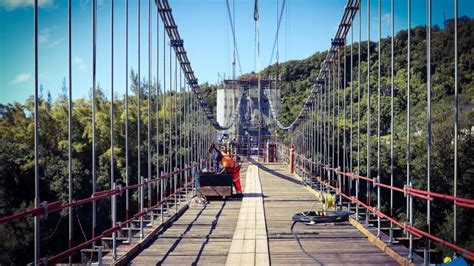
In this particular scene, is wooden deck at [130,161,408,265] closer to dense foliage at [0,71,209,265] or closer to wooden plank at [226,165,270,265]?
wooden plank at [226,165,270,265]

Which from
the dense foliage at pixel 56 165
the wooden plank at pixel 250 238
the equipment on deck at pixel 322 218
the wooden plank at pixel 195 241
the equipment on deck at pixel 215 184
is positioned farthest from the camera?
the dense foliage at pixel 56 165

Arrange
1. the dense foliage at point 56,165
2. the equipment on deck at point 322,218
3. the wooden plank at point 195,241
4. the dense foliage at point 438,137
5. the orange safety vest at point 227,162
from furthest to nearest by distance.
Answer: the dense foliage at point 438,137 < the dense foliage at point 56,165 < the orange safety vest at point 227,162 < the equipment on deck at point 322,218 < the wooden plank at point 195,241

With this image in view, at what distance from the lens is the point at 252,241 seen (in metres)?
9.47

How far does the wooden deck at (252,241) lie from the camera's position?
26.1ft

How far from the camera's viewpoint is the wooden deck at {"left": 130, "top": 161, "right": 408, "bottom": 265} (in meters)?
7.96

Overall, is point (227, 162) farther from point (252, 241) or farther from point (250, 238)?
point (252, 241)

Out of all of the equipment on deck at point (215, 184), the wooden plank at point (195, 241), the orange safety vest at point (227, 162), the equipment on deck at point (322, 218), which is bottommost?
the wooden plank at point (195, 241)

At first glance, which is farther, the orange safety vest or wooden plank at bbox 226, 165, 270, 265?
the orange safety vest

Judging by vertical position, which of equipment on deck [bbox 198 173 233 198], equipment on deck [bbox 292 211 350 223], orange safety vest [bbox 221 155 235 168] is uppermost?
orange safety vest [bbox 221 155 235 168]

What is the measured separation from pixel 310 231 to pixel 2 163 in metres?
28.1

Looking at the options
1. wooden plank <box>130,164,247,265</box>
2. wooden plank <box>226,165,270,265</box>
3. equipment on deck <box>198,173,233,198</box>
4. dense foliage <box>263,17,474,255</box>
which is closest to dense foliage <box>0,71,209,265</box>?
equipment on deck <box>198,173,233,198</box>

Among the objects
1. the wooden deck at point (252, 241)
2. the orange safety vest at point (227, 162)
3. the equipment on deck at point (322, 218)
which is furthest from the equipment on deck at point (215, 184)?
the equipment on deck at point (322, 218)

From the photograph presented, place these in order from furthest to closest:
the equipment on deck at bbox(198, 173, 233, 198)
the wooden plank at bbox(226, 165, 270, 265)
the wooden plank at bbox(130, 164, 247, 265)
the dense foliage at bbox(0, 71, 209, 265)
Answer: the dense foliage at bbox(0, 71, 209, 265) < the equipment on deck at bbox(198, 173, 233, 198) < the wooden plank at bbox(130, 164, 247, 265) < the wooden plank at bbox(226, 165, 270, 265)

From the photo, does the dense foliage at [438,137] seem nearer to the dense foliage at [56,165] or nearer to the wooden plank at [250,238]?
the wooden plank at [250,238]
